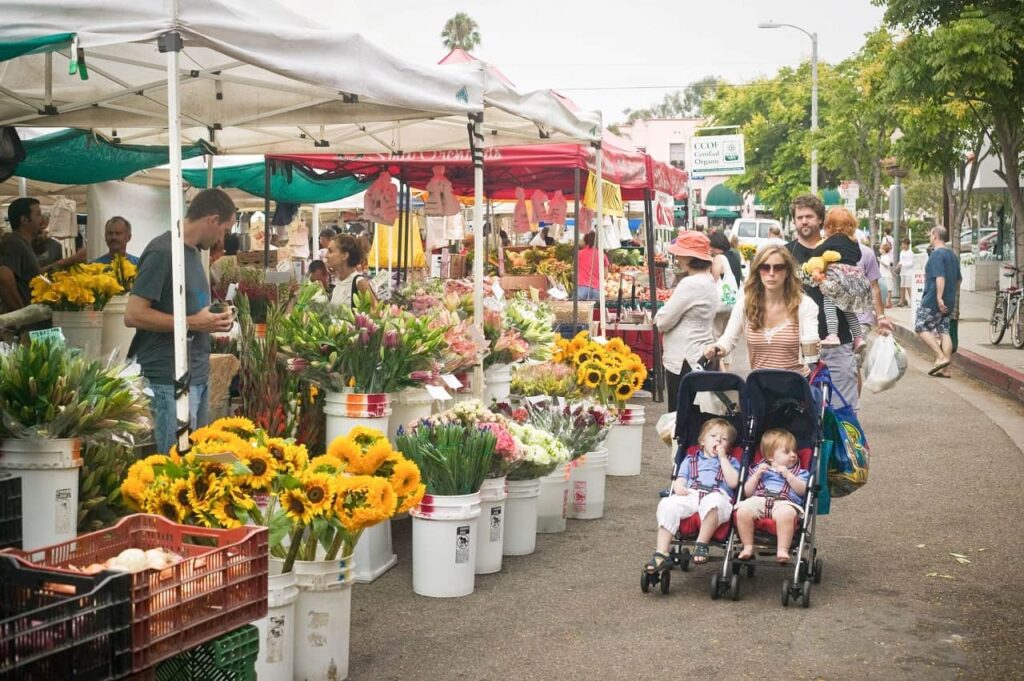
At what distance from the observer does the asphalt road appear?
554 centimetres

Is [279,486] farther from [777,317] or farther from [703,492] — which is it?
[777,317]

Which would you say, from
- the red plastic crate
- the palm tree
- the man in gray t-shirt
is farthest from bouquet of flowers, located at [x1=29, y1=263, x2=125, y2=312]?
the palm tree

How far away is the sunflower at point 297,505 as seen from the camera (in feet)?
15.7

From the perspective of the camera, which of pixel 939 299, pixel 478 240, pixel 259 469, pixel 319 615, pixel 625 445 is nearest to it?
pixel 259 469

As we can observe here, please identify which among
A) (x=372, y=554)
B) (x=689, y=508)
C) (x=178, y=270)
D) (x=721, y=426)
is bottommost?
(x=372, y=554)

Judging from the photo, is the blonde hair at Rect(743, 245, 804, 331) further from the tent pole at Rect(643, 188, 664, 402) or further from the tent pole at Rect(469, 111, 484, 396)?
the tent pole at Rect(643, 188, 664, 402)

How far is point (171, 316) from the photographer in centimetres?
618

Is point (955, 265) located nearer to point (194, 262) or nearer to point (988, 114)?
point (988, 114)

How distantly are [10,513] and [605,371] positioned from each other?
5989mm

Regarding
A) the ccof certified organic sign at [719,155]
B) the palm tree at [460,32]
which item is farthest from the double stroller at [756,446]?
the palm tree at [460,32]

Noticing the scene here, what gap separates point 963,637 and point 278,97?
585 cm

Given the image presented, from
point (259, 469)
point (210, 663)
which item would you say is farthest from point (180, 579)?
point (259, 469)

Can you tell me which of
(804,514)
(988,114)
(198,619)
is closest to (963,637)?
(804,514)

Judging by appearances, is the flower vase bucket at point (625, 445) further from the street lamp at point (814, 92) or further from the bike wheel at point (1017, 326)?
the street lamp at point (814, 92)
